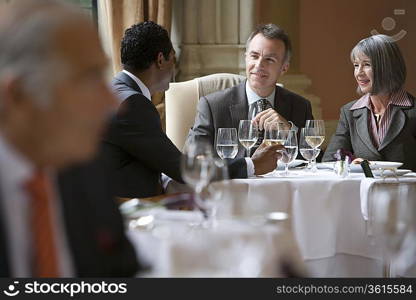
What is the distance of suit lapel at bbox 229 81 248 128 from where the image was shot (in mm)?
3746

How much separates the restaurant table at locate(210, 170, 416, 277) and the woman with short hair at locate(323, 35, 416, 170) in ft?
1.45

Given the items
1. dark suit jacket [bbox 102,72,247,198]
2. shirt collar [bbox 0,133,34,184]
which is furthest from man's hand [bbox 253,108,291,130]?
shirt collar [bbox 0,133,34,184]

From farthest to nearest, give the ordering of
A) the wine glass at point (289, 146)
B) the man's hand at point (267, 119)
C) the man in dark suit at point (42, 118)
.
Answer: the man's hand at point (267, 119), the wine glass at point (289, 146), the man in dark suit at point (42, 118)

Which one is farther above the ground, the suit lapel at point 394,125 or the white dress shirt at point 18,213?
the white dress shirt at point 18,213

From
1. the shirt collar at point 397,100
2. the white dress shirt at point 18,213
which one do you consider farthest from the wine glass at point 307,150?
the white dress shirt at point 18,213

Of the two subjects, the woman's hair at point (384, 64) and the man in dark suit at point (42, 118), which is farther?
the woman's hair at point (384, 64)

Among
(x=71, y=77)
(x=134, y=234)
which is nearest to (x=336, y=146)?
(x=134, y=234)

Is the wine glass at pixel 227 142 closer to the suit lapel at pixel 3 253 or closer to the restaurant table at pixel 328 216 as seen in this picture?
the restaurant table at pixel 328 216

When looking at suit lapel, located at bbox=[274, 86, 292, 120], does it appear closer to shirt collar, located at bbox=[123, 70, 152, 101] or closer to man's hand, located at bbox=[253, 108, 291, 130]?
man's hand, located at bbox=[253, 108, 291, 130]

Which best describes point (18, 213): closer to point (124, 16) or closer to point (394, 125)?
point (394, 125)

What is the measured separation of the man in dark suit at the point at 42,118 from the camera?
1.03 meters

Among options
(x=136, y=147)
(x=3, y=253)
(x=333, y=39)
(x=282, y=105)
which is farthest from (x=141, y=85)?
(x=333, y=39)

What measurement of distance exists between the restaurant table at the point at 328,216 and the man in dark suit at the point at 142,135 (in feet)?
0.40

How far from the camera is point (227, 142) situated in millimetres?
3191
